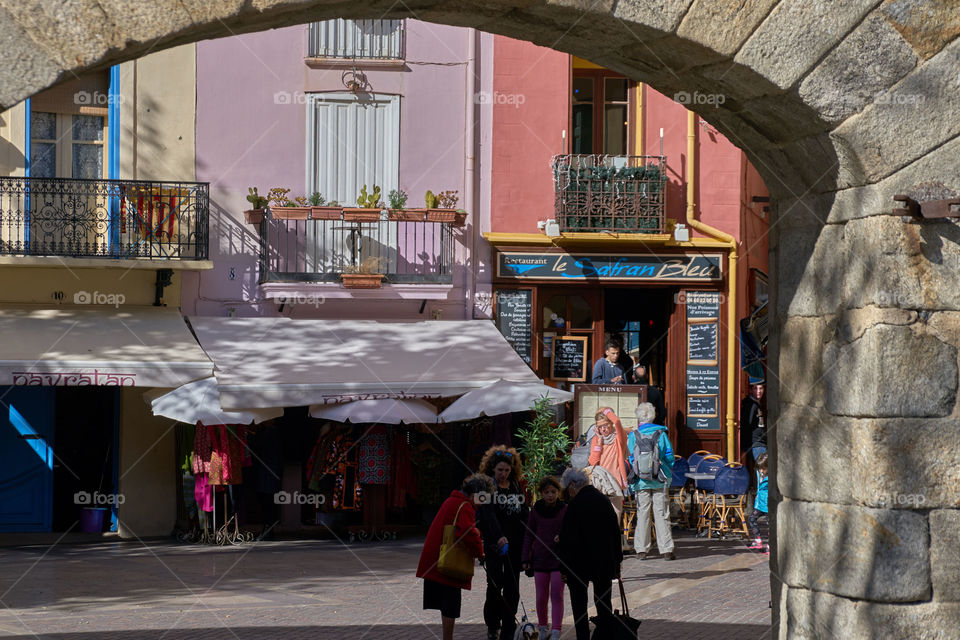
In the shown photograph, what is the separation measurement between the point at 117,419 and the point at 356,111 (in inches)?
207

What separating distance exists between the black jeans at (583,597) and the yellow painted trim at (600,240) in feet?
28.9

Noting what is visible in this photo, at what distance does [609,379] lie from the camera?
16219 millimetres

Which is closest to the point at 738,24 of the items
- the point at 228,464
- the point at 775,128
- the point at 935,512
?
the point at 775,128

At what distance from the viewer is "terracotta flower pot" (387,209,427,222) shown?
17.0 m

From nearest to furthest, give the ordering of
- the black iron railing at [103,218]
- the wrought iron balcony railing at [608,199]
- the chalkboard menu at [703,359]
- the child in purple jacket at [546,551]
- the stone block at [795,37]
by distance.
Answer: the stone block at [795,37]
the child in purple jacket at [546,551]
the black iron railing at [103,218]
the wrought iron balcony railing at [608,199]
the chalkboard menu at [703,359]

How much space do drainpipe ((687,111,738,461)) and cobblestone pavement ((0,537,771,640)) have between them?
8.89 ft

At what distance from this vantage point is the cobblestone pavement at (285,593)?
9578 mm

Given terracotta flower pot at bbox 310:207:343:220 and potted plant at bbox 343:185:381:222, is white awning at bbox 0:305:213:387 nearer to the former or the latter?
terracotta flower pot at bbox 310:207:343:220

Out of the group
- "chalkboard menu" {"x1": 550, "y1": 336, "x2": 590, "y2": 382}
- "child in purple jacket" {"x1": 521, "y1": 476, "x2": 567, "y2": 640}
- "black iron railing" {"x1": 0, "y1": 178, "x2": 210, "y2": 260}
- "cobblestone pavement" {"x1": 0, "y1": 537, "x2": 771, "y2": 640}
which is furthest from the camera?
"chalkboard menu" {"x1": 550, "y1": 336, "x2": 590, "y2": 382}

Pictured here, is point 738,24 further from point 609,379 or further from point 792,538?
point 609,379

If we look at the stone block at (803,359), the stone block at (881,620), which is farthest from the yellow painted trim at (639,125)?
the stone block at (881,620)

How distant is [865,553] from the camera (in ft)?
16.1

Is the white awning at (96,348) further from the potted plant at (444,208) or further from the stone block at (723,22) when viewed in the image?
the stone block at (723,22)

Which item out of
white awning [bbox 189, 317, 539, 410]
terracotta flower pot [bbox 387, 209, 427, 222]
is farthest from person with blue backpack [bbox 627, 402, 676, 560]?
terracotta flower pot [bbox 387, 209, 427, 222]
